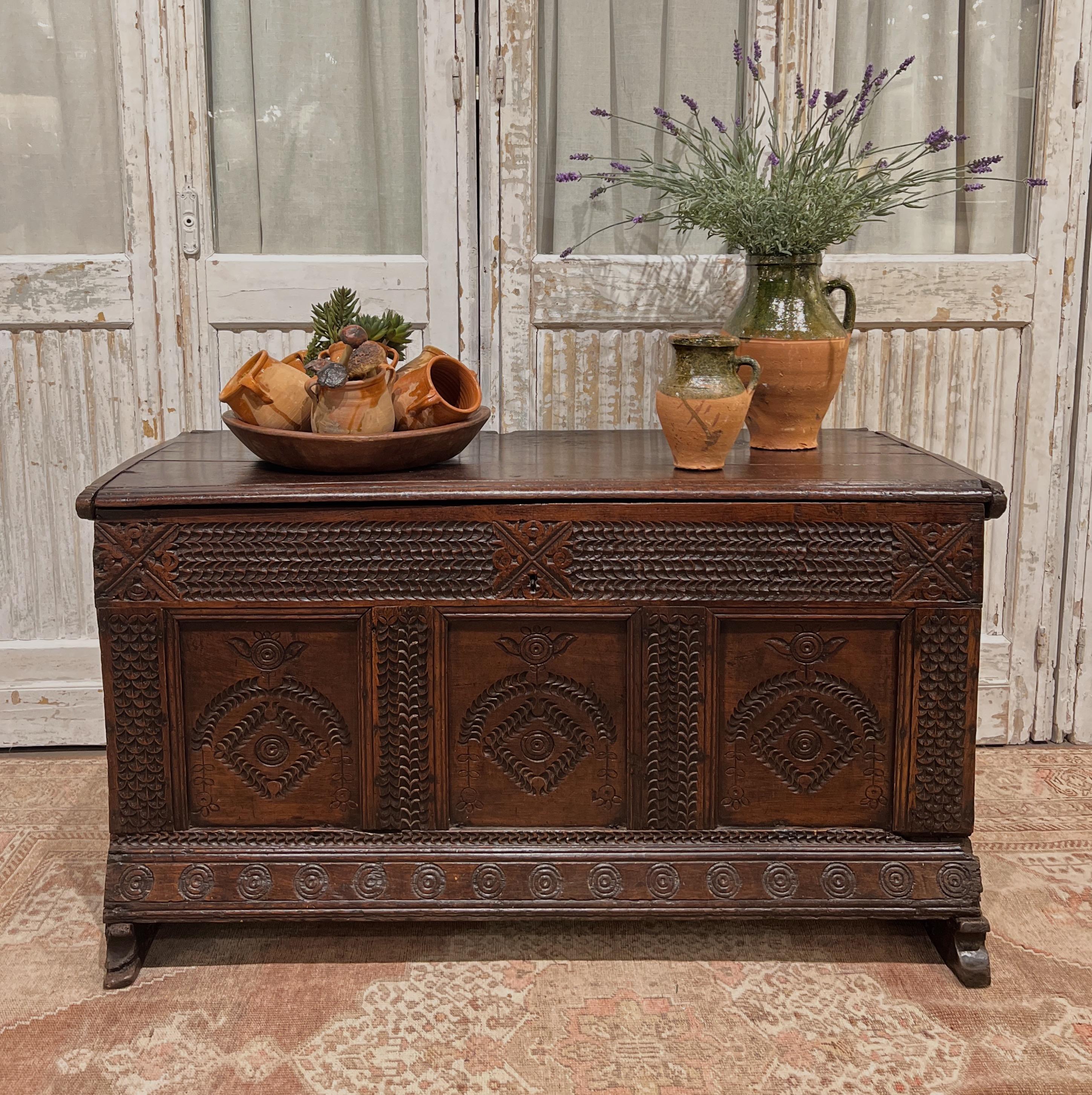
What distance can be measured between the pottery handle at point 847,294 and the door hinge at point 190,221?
1.32m

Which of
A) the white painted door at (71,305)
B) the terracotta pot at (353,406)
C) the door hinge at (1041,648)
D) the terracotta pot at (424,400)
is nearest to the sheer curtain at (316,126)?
the white painted door at (71,305)

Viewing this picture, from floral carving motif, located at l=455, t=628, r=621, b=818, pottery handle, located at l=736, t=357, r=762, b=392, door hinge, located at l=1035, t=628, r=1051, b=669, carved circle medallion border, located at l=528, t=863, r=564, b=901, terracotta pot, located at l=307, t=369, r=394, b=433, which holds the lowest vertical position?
carved circle medallion border, located at l=528, t=863, r=564, b=901

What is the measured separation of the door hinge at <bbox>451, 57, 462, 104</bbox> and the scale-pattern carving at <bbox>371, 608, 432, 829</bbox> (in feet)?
3.95

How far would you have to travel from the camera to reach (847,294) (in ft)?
6.82

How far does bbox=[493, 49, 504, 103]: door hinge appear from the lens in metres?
2.27

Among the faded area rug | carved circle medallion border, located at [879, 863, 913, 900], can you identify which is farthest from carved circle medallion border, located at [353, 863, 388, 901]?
carved circle medallion border, located at [879, 863, 913, 900]

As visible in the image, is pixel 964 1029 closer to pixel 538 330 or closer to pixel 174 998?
pixel 174 998

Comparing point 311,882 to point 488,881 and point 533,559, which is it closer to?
point 488,881

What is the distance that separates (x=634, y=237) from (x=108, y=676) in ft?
4.64

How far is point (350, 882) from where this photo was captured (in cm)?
174

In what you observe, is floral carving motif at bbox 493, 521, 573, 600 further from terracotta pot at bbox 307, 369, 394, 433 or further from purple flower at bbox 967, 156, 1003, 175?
purple flower at bbox 967, 156, 1003, 175

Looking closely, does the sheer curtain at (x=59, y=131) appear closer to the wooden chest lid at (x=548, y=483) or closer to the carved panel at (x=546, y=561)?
the wooden chest lid at (x=548, y=483)

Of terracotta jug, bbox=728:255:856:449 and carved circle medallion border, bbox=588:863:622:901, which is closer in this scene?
carved circle medallion border, bbox=588:863:622:901

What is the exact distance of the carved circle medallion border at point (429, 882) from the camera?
1.74 meters
